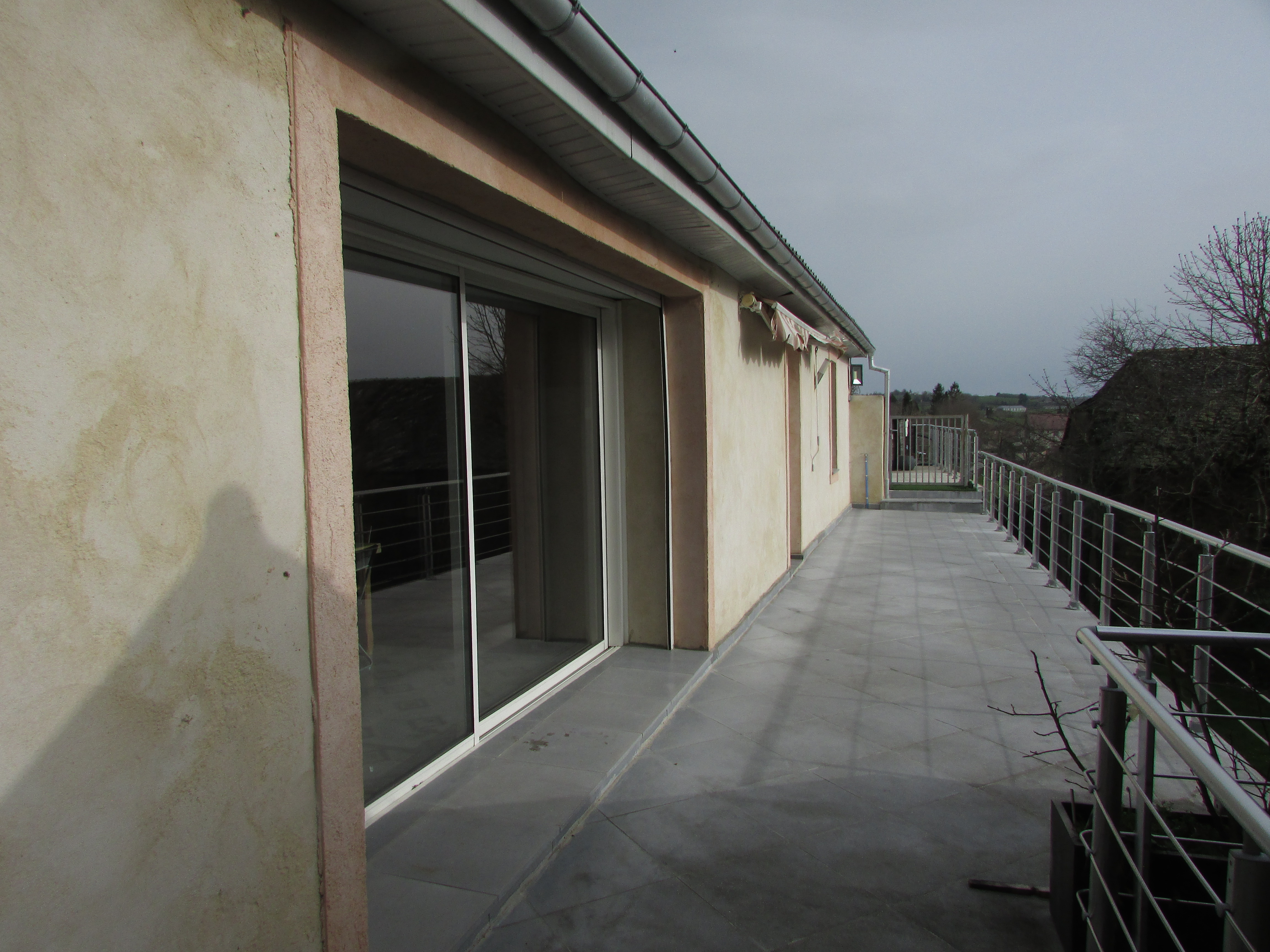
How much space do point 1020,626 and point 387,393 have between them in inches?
218

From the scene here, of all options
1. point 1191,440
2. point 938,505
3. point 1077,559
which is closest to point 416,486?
point 1077,559

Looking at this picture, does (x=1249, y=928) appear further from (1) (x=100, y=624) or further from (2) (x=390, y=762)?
(2) (x=390, y=762)

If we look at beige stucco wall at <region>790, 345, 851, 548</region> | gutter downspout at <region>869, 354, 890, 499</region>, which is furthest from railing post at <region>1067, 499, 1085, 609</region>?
gutter downspout at <region>869, 354, 890, 499</region>

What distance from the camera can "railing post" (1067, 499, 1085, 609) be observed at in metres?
6.78

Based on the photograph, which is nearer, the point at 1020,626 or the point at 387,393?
the point at 387,393

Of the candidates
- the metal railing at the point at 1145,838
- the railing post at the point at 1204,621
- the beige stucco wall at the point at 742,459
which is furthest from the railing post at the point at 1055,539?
the metal railing at the point at 1145,838

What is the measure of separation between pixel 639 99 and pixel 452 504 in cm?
195

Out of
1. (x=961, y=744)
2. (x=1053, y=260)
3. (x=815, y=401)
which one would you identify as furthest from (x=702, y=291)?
(x=1053, y=260)

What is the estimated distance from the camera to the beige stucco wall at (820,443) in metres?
10.1

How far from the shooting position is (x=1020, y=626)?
6.22 metres

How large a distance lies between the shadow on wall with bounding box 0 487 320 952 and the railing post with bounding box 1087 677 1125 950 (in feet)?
6.61

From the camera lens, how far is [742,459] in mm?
6289

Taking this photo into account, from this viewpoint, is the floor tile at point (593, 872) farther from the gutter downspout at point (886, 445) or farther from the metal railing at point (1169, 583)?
the gutter downspout at point (886, 445)

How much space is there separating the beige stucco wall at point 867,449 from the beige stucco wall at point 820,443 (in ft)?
2.30
